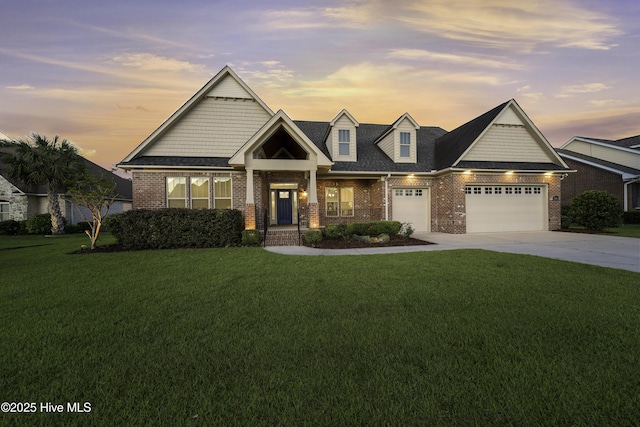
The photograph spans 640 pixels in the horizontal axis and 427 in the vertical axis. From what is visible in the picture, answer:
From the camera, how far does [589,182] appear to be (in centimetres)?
2381

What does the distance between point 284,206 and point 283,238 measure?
4600 millimetres

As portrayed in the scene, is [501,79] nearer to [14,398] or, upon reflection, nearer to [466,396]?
[466,396]

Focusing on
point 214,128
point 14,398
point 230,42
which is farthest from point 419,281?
point 230,42

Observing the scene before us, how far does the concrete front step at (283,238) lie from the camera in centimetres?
1097

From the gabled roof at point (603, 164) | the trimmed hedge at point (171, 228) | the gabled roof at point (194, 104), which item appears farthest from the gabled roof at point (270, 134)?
the gabled roof at point (603, 164)

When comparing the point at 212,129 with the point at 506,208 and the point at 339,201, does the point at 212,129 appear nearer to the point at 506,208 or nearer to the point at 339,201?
the point at 339,201

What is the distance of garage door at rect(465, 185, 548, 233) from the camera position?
48.7 feet

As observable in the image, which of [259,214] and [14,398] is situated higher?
[259,214]

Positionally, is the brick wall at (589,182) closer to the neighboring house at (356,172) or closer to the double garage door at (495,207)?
the neighboring house at (356,172)

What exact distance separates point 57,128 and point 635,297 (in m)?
30.1

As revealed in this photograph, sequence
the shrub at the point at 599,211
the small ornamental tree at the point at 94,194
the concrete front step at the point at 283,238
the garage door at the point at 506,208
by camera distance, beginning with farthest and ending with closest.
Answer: the garage door at the point at 506,208 < the shrub at the point at 599,211 < the concrete front step at the point at 283,238 < the small ornamental tree at the point at 94,194

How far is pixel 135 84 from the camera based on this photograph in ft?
47.1

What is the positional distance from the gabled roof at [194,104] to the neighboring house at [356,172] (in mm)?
47

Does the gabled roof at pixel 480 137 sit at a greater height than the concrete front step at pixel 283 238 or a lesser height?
greater
